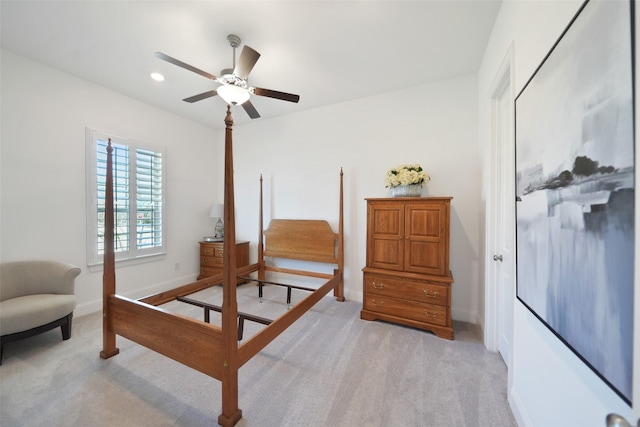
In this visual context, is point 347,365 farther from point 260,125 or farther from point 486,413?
point 260,125

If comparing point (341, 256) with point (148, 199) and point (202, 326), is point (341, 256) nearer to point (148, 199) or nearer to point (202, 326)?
point (202, 326)

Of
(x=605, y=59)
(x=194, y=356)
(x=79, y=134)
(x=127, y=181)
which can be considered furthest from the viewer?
(x=127, y=181)

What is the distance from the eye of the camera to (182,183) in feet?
13.3

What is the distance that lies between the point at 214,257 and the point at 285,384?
2.79 metres

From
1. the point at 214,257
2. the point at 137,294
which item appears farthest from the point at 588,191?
the point at 137,294

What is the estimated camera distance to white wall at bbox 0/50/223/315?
95.3 inches

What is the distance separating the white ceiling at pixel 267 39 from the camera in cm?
188

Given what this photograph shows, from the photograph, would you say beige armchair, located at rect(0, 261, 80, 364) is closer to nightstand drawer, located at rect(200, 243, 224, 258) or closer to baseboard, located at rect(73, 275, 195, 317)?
baseboard, located at rect(73, 275, 195, 317)

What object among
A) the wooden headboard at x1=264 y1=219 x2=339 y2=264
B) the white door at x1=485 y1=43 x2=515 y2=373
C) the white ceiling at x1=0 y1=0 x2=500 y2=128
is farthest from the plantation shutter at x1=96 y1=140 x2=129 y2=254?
the white door at x1=485 y1=43 x2=515 y2=373

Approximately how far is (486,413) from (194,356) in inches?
75.8

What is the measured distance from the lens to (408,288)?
2559mm

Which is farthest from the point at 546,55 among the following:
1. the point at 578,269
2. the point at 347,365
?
the point at 347,365

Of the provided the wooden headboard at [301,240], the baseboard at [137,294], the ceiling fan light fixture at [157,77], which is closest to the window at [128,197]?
the baseboard at [137,294]

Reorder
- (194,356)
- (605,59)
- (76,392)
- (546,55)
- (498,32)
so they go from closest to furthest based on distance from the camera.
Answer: (605,59)
(546,55)
(194,356)
(76,392)
(498,32)
